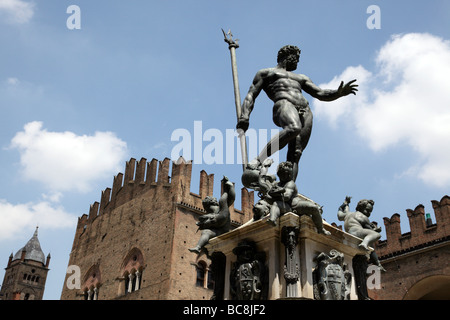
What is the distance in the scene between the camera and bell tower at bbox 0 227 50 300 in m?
70.1

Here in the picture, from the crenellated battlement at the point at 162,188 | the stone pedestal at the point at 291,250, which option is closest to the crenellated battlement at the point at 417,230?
the crenellated battlement at the point at 162,188

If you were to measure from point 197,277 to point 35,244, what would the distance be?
58391 millimetres

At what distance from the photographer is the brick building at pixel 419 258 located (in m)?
21.2

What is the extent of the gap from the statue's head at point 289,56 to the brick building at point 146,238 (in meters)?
19.8

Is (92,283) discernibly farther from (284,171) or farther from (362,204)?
(284,171)

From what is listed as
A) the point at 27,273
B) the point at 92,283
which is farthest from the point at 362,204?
the point at 27,273

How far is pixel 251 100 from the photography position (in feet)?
17.5

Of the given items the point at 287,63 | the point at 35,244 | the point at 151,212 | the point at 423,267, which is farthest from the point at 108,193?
the point at 35,244

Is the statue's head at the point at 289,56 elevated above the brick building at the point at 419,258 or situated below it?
below

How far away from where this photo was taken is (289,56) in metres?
5.60

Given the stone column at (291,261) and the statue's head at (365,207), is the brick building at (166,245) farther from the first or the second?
the stone column at (291,261)

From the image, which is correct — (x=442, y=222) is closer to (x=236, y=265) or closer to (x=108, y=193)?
(x=236, y=265)

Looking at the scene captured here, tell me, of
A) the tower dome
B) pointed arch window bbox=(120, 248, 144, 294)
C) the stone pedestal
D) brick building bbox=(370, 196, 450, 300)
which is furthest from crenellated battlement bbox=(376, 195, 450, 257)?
the tower dome

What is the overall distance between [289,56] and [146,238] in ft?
79.5
